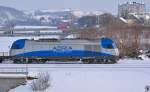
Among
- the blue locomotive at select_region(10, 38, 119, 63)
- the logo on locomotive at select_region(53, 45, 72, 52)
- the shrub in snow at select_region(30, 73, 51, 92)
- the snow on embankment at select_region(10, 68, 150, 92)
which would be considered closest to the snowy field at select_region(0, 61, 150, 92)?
the snow on embankment at select_region(10, 68, 150, 92)

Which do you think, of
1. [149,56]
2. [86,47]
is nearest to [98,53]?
[86,47]

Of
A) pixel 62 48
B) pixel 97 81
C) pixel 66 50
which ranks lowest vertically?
pixel 97 81

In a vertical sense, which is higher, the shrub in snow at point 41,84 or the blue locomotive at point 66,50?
the blue locomotive at point 66,50

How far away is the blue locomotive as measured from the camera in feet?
127

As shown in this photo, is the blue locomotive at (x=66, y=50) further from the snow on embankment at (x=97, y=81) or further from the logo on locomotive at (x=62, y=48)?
the snow on embankment at (x=97, y=81)

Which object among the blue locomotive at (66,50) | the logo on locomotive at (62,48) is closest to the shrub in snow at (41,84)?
the blue locomotive at (66,50)

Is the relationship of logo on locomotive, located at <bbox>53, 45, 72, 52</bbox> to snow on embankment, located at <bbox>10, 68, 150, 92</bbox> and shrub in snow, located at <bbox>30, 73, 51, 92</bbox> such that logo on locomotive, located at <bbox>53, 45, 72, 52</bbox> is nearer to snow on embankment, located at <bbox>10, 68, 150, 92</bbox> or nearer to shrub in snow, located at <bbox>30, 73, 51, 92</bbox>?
snow on embankment, located at <bbox>10, 68, 150, 92</bbox>

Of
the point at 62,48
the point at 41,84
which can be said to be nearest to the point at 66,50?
the point at 62,48

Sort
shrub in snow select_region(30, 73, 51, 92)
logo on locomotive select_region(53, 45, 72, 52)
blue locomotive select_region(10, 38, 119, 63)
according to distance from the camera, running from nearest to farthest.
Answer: shrub in snow select_region(30, 73, 51, 92) < blue locomotive select_region(10, 38, 119, 63) < logo on locomotive select_region(53, 45, 72, 52)

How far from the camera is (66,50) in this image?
3931 cm

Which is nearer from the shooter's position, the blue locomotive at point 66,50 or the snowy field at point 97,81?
the snowy field at point 97,81

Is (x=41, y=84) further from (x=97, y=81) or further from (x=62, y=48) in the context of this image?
(x=62, y=48)

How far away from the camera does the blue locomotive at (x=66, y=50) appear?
Result: 38781mm

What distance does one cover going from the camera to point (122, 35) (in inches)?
2672
